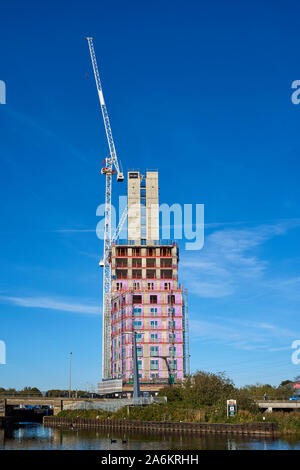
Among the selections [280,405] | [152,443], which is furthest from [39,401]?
[152,443]

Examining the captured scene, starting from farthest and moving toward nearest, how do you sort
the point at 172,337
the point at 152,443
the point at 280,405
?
the point at 172,337 < the point at 280,405 < the point at 152,443

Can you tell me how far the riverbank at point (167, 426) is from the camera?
334ft

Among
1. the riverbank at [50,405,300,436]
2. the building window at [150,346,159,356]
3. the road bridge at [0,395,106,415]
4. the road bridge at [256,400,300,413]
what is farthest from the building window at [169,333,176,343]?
the road bridge at [256,400,300,413]

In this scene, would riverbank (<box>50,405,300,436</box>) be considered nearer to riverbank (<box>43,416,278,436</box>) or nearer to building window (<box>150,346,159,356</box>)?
riverbank (<box>43,416,278,436</box>)

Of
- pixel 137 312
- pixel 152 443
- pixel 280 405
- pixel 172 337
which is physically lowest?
pixel 152 443

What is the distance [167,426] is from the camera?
380 feet

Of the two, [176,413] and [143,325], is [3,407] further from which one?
[176,413]

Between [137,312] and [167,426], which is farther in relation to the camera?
[137,312]

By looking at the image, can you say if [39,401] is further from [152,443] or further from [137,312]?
[152,443]

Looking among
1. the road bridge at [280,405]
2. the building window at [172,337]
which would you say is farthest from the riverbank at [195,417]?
the building window at [172,337]

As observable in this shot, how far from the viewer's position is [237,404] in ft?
381

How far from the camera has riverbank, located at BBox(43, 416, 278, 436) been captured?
334 feet
